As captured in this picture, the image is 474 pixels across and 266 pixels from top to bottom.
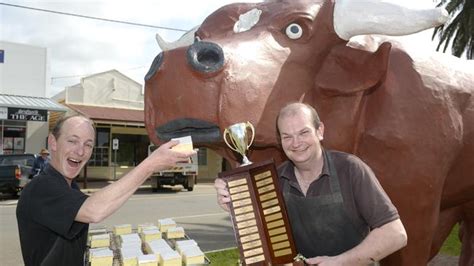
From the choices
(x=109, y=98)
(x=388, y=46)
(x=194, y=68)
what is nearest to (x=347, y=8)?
(x=388, y=46)

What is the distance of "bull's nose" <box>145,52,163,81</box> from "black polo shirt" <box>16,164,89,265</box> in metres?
0.60

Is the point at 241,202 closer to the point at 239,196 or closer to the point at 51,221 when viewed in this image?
the point at 239,196

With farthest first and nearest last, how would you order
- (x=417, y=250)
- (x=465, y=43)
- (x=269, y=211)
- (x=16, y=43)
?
1. (x=465, y=43)
2. (x=16, y=43)
3. (x=417, y=250)
4. (x=269, y=211)

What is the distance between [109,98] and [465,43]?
56.4 feet

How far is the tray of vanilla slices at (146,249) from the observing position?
1959 mm

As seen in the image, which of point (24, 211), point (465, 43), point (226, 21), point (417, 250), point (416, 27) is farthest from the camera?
point (465, 43)

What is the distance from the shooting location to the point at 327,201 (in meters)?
1.93

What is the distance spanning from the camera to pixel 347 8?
245cm

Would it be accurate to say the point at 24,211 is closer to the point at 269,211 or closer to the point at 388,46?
the point at 269,211

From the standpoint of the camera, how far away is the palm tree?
20891 millimetres

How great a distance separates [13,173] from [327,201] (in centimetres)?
1383

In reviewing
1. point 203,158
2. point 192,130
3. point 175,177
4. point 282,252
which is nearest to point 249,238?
point 282,252

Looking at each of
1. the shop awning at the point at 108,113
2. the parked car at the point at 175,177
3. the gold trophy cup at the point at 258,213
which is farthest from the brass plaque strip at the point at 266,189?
the shop awning at the point at 108,113

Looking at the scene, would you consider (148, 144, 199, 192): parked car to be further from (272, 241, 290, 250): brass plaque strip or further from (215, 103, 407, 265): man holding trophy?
→ (272, 241, 290, 250): brass plaque strip
